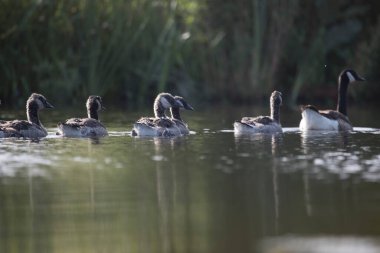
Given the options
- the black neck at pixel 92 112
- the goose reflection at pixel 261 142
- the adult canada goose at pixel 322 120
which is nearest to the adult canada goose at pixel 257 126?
the goose reflection at pixel 261 142

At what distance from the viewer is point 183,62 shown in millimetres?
31062

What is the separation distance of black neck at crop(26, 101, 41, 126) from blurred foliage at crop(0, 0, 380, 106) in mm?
7156

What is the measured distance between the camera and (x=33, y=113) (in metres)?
20.7

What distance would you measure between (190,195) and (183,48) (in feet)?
61.6

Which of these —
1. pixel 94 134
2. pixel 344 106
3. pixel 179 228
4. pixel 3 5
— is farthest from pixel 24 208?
pixel 3 5

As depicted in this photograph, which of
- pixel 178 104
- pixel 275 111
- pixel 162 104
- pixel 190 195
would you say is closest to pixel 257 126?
pixel 275 111

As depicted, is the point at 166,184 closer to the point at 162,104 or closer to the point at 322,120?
the point at 322,120

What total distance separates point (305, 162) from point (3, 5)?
582 inches

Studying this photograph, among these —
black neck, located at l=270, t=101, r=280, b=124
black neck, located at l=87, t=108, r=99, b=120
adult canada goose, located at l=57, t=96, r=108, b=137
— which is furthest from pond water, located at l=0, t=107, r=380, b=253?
black neck, located at l=87, t=108, r=99, b=120

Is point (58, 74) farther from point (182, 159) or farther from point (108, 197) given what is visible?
point (108, 197)

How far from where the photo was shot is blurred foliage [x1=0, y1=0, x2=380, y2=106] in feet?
94.3

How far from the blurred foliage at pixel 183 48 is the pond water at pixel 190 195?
10.1 m

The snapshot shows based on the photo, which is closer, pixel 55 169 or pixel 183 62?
pixel 55 169

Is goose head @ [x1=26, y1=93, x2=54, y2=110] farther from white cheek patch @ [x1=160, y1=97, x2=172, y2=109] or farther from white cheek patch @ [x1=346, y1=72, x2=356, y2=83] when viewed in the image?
white cheek patch @ [x1=346, y1=72, x2=356, y2=83]
